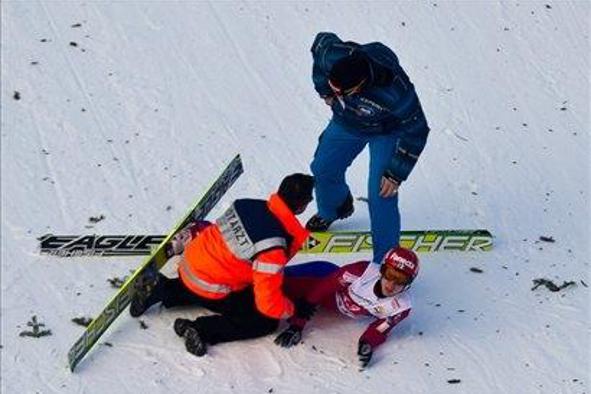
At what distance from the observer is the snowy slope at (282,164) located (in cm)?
546

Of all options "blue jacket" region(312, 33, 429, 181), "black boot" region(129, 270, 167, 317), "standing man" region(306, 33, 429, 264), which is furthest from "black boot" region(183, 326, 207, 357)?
"blue jacket" region(312, 33, 429, 181)

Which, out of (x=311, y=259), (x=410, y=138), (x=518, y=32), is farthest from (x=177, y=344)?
(x=518, y=32)

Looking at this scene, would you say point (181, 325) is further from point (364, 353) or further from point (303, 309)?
point (364, 353)

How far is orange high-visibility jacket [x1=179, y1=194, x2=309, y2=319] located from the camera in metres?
5.16

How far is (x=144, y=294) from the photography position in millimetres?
5570

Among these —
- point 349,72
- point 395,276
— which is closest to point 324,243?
point 395,276

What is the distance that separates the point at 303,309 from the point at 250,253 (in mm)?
616

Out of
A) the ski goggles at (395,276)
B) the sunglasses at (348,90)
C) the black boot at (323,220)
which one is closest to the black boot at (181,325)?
the ski goggles at (395,276)

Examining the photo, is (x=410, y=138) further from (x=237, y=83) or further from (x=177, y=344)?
(x=237, y=83)

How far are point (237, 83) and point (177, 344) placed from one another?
2.97 m

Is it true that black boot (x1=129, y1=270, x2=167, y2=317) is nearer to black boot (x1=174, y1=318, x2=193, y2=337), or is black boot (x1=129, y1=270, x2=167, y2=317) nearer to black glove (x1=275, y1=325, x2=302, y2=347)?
black boot (x1=174, y1=318, x2=193, y2=337)

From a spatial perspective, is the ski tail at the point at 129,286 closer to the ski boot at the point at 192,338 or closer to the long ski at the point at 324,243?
the long ski at the point at 324,243

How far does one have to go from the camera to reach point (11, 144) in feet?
23.4

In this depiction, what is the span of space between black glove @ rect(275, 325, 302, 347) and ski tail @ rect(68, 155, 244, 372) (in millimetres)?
772
